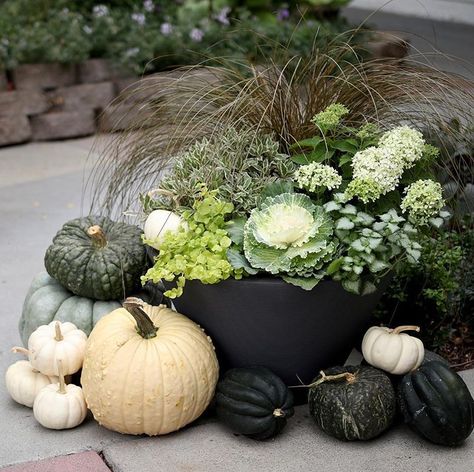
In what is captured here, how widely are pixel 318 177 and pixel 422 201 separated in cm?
37

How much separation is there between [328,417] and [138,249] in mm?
1058

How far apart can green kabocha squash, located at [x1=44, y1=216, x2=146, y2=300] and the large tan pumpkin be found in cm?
35

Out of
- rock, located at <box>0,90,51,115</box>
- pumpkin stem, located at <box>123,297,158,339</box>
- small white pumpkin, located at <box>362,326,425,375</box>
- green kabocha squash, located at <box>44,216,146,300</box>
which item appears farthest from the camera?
rock, located at <box>0,90,51,115</box>

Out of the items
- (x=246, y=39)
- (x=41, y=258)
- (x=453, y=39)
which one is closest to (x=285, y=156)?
(x=41, y=258)

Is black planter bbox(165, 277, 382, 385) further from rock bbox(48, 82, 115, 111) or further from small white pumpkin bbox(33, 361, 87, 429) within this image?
rock bbox(48, 82, 115, 111)

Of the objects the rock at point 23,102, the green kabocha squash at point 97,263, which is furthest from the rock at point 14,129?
the green kabocha squash at point 97,263

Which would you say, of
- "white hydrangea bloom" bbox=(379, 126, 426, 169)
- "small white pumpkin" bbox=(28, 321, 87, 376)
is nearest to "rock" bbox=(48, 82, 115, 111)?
"small white pumpkin" bbox=(28, 321, 87, 376)

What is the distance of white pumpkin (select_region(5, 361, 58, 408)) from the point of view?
11.5ft

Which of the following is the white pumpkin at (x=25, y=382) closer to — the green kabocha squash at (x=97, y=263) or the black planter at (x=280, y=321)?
the green kabocha squash at (x=97, y=263)

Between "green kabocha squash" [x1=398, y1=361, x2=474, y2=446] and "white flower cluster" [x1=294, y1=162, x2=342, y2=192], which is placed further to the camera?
"white flower cluster" [x1=294, y1=162, x2=342, y2=192]

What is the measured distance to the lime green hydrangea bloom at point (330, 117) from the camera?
11.4 ft

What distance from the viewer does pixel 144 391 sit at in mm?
3215

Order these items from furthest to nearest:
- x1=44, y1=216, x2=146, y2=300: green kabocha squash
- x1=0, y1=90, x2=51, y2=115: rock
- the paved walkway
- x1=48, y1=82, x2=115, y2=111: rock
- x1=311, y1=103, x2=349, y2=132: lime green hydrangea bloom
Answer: x1=48, y1=82, x2=115, y2=111: rock < x1=0, y1=90, x2=51, y2=115: rock < x1=44, y1=216, x2=146, y2=300: green kabocha squash < x1=311, y1=103, x2=349, y2=132: lime green hydrangea bloom < the paved walkway

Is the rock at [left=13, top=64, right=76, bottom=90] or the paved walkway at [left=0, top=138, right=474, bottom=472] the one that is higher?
the paved walkway at [left=0, top=138, right=474, bottom=472]
